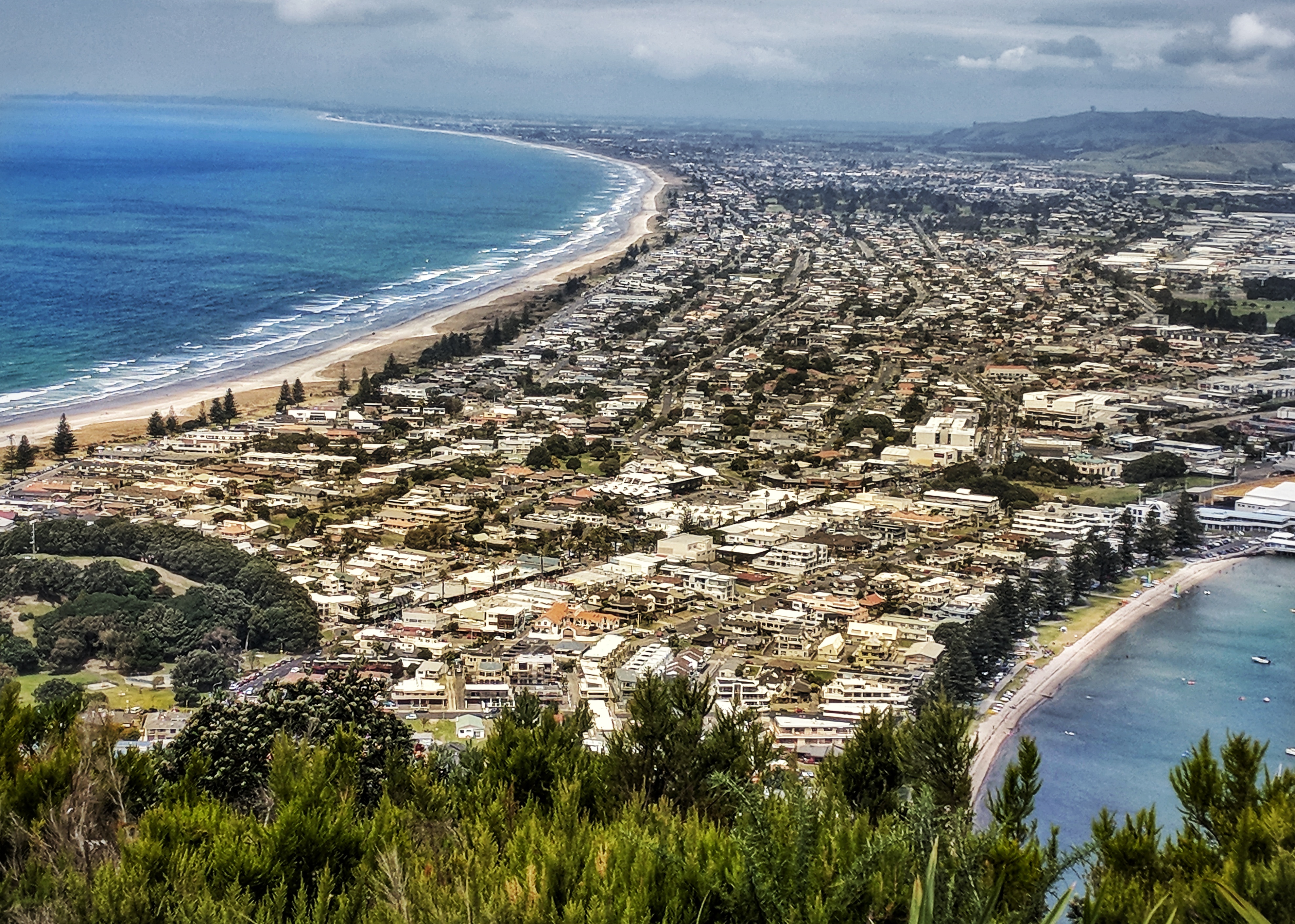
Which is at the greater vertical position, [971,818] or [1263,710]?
[971,818]

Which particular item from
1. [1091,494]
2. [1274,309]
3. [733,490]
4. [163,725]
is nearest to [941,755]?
[163,725]

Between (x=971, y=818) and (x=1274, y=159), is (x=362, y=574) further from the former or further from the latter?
(x=1274, y=159)

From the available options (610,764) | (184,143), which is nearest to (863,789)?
(610,764)

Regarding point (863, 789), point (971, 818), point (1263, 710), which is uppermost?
point (971, 818)

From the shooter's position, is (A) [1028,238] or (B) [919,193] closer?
(A) [1028,238]

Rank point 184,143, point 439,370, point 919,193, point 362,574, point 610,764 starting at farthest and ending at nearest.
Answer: point 184,143
point 919,193
point 439,370
point 362,574
point 610,764

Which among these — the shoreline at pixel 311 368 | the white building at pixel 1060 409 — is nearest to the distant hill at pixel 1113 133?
the shoreline at pixel 311 368

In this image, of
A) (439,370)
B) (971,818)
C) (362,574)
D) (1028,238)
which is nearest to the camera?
(971,818)
